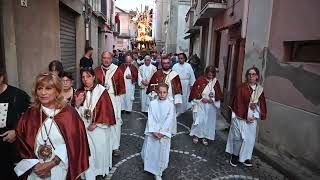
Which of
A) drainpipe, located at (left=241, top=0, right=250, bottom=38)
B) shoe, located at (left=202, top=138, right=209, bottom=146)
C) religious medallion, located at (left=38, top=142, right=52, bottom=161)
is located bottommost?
shoe, located at (left=202, top=138, right=209, bottom=146)

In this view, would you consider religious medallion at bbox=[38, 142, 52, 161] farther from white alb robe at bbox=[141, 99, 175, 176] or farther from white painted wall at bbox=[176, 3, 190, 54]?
white painted wall at bbox=[176, 3, 190, 54]

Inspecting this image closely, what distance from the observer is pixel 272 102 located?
20.0ft

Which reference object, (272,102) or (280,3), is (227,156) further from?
(280,3)

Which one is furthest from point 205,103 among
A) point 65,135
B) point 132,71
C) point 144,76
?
point 65,135

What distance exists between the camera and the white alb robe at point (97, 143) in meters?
4.23

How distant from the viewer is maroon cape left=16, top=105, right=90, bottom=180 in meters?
2.80

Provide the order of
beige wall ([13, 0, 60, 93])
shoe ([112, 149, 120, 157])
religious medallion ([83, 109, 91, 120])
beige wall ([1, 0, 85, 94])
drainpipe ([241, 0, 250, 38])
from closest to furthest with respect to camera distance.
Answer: religious medallion ([83, 109, 91, 120]), beige wall ([1, 0, 85, 94]), shoe ([112, 149, 120, 157]), beige wall ([13, 0, 60, 93]), drainpipe ([241, 0, 250, 38])

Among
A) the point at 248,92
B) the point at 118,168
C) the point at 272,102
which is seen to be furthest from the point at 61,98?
the point at 272,102

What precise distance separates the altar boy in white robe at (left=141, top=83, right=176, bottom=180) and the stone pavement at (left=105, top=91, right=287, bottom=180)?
279mm

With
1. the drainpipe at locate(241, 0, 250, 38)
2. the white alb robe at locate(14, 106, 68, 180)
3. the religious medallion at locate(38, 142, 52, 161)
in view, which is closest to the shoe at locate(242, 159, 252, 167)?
the drainpipe at locate(241, 0, 250, 38)

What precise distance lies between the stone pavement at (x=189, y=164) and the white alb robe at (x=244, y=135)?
262mm

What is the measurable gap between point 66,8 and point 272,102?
6.88 m

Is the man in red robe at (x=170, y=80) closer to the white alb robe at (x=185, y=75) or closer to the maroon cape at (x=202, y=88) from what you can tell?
the maroon cape at (x=202, y=88)

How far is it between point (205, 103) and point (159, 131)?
2.33 metres
